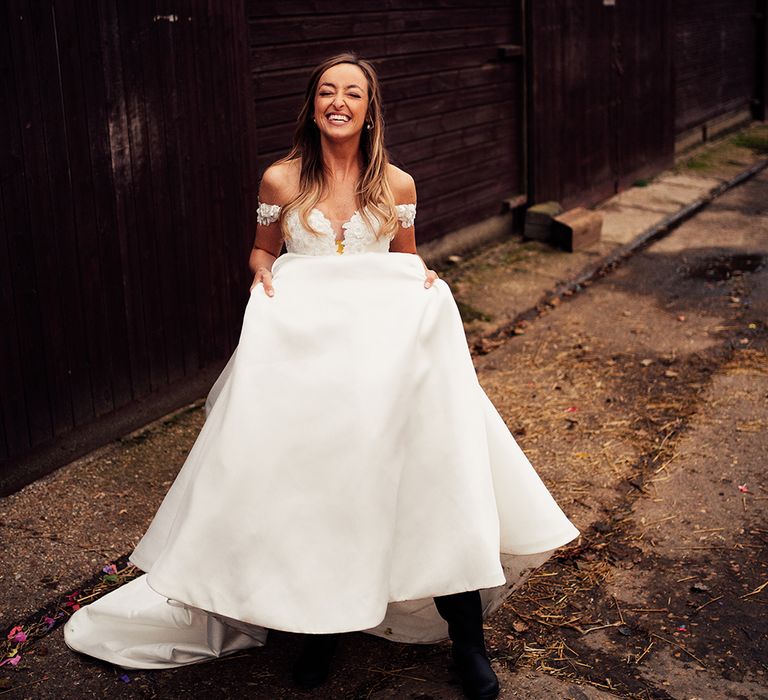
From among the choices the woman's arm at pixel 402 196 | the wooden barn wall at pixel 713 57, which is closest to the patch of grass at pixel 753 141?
the wooden barn wall at pixel 713 57

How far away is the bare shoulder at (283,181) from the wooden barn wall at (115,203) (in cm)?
157

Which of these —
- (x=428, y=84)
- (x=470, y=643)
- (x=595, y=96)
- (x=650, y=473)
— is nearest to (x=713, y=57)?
(x=595, y=96)

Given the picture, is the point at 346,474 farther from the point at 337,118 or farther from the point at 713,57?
the point at 713,57

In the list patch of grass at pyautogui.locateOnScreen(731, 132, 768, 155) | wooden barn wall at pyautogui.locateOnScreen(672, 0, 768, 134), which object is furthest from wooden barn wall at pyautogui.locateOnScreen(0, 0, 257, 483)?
patch of grass at pyautogui.locateOnScreen(731, 132, 768, 155)

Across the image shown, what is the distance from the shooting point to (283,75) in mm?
6363

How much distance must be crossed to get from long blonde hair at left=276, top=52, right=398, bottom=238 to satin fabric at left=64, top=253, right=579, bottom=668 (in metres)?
0.37

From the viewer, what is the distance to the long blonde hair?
11.7 ft

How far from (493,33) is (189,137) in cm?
416

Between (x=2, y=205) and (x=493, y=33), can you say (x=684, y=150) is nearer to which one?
(x=493, y=33)

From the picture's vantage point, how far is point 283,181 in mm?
3627

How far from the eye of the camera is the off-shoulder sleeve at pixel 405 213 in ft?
12.1

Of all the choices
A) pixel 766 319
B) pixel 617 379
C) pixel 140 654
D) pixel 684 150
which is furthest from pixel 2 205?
Answer: pixel 684 150

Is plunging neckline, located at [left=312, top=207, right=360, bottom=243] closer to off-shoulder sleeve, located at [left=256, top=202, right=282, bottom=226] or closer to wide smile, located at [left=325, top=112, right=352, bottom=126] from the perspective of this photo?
off-shoulder sleeve, located at [left=256, top=202, right=282, bottom=226]

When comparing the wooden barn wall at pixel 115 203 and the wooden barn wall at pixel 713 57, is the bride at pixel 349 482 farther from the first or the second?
the wooden barn wall at pixel 713 57
